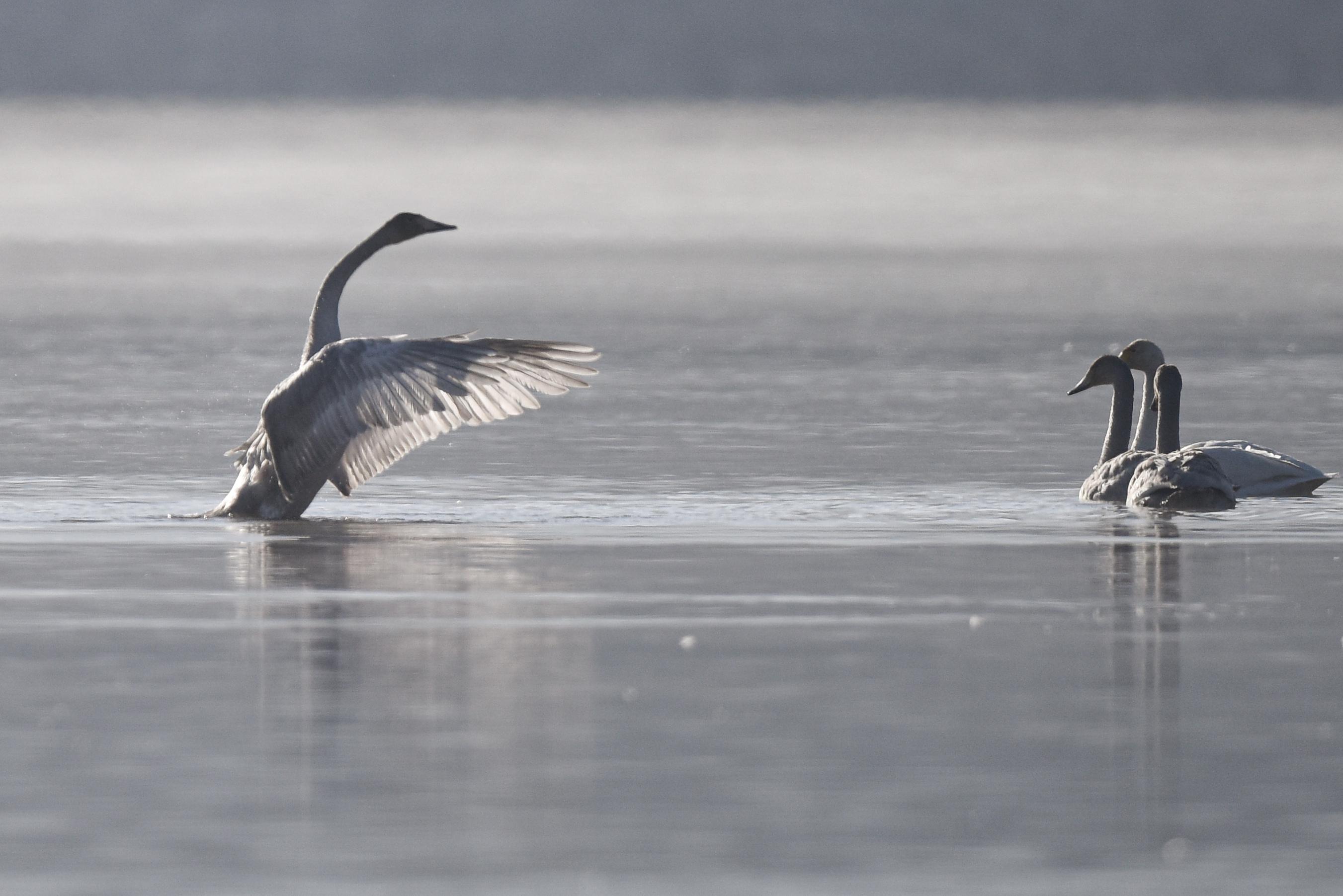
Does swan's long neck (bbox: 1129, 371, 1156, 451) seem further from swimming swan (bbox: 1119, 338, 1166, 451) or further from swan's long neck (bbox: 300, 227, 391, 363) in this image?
swan's long neck (bbox: 300, 227, 391, 363)

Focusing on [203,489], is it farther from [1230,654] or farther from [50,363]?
[50,363]

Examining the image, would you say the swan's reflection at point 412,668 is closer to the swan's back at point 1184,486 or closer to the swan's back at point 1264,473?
the swan's back at point 1184,486

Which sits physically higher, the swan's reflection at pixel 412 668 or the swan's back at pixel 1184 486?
the swan's back at pixel 1184 486

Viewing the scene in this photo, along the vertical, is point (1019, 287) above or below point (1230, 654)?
above

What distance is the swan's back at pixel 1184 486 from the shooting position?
14.5 metres

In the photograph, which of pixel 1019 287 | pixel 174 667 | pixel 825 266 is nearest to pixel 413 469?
pixel 174 667

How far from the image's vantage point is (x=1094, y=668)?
8906mm

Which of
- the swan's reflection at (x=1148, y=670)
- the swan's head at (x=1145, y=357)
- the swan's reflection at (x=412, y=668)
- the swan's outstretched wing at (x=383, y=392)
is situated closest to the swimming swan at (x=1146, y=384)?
the swan's head at (x=1145, y=357)

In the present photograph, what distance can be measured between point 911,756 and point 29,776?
2392 mm

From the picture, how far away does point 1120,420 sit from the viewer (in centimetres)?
1698

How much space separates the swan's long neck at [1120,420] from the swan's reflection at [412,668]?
4.96 metres

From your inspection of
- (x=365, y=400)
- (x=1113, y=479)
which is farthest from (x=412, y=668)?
(x=1113, y=479)

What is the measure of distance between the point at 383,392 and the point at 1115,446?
197 inches

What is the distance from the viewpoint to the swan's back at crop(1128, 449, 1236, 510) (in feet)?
47.6
